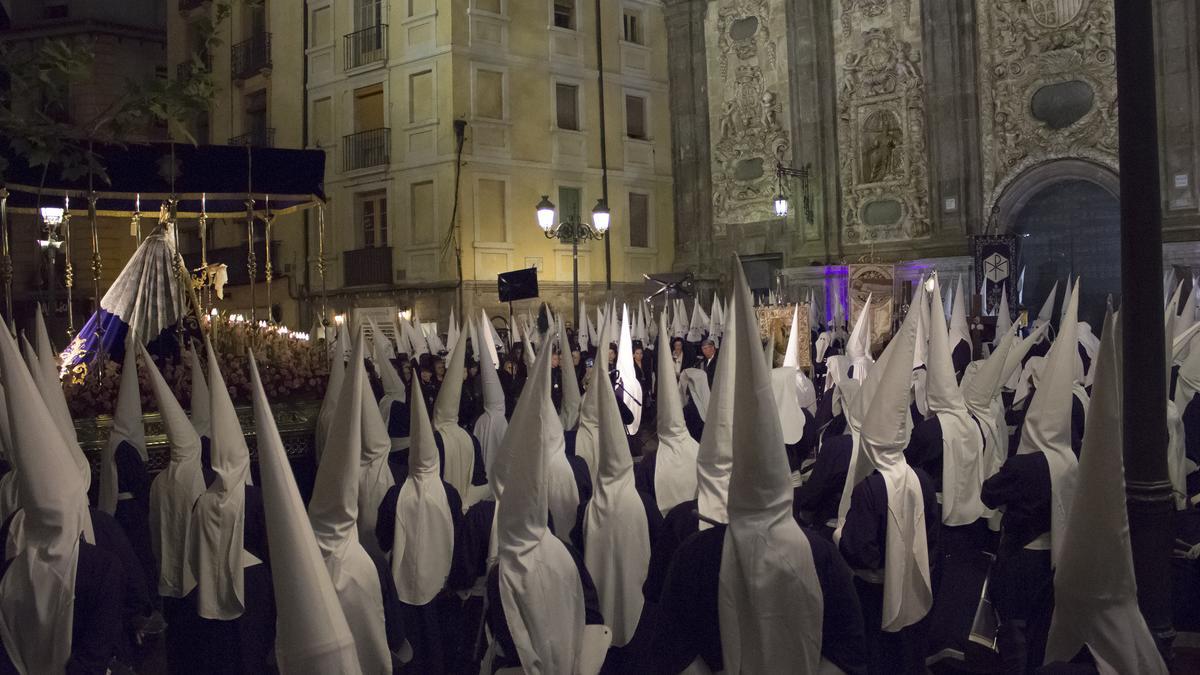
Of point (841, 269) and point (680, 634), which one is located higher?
point (841, 269)

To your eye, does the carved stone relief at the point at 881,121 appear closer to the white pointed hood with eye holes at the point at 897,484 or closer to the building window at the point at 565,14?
the building window at the point at 565,14

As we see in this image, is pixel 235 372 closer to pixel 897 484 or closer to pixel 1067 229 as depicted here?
pixel 897 484

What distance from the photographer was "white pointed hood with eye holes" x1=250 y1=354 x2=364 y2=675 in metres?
3.51

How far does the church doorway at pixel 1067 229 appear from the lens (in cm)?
2009

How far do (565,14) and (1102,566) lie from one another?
Result: 24.5 metres

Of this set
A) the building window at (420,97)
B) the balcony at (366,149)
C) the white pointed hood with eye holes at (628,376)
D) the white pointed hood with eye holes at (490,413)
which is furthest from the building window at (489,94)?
the white pointed hood with eye holes at (490,413)

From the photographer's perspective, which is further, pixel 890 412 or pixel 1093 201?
pixel 1093 201

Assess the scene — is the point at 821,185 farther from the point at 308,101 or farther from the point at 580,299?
the point at 308,101

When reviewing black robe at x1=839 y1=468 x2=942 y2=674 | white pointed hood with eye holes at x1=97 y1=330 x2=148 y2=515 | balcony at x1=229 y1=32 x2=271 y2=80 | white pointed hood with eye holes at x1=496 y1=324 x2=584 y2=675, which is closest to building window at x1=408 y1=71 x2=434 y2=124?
balcony at x1=229 y1=32 x2=271 y2=80

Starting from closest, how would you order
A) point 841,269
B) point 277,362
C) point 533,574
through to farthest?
1. point 533,574
2. point 277,362
3. point 841,269

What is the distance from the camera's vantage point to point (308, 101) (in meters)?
26.4

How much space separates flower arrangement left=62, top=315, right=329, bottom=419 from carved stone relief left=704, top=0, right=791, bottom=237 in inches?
605

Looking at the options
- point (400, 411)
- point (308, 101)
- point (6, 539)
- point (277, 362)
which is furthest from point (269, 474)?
point (308, 101)

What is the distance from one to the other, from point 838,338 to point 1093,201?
275 inches
